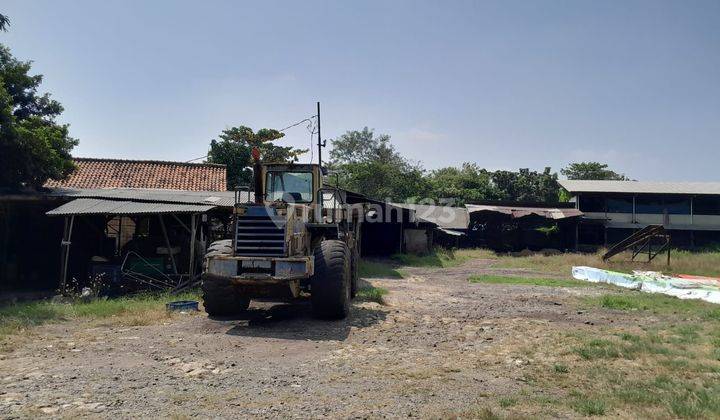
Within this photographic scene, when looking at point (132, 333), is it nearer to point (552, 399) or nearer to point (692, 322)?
point (552, 399)

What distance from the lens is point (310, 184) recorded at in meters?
10.3

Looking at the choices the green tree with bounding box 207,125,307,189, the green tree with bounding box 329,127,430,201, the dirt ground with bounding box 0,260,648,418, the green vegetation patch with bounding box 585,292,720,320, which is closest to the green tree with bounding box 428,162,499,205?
the green tree with bounding box 329,127,430,201

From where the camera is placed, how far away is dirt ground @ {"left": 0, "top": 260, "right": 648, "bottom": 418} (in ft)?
16.2

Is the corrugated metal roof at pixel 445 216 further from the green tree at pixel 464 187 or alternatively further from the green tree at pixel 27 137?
the green tree at pixel 27 137

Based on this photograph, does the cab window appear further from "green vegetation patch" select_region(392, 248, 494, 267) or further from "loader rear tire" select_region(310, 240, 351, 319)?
"green vegetation patch" select_region(392, 248, 494, 267)

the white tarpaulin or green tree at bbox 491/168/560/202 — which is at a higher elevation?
green tree at bbox 491/168/560/202

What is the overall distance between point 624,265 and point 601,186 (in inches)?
630

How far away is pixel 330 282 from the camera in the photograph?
8.60 metres

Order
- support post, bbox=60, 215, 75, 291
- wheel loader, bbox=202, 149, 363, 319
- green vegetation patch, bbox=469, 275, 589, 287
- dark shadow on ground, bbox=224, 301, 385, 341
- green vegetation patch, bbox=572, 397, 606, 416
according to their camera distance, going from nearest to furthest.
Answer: green vegetation patch, bbox=572, 397, 606, 416
dark shadow on ground, bbox=224, 301, 385, 341
wheel loader, bbox=202, 149, 363, 319
support post, bbox=60, 215, 75, 291
green vegetation patch, bbox=469, 275, 589, 287

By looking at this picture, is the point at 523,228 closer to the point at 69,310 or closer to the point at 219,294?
the point at 219,294

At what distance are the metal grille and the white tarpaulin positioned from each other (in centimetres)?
1035

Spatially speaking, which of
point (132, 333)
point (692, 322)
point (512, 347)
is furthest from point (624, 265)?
point (132, 333)

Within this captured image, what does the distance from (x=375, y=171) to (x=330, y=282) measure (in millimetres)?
30423

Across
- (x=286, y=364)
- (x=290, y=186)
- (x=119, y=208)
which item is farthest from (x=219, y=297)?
(x=119, y=208)
